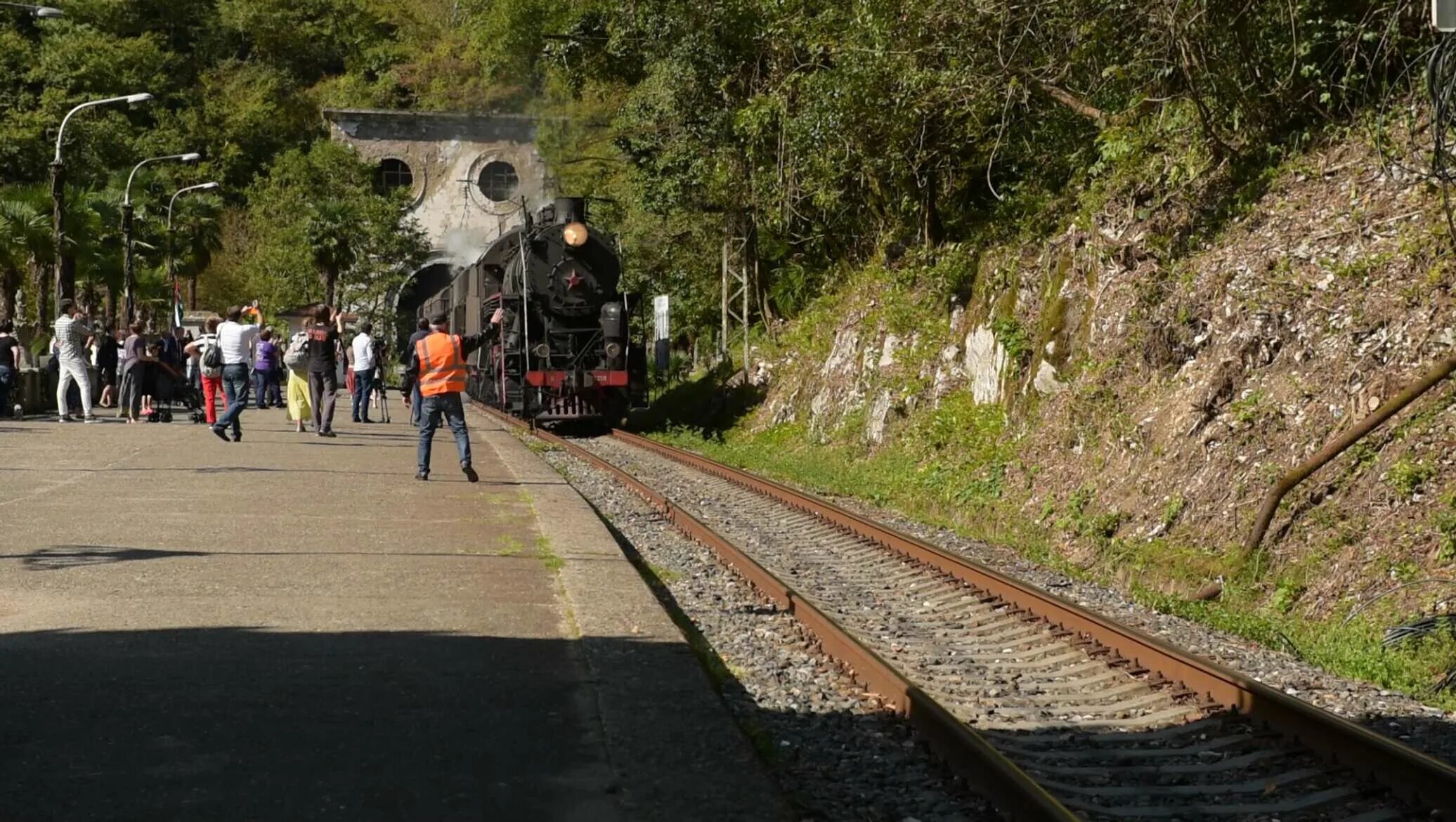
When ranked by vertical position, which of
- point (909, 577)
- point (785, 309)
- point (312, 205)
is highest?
point (312, 205)

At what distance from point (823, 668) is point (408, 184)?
217 feet

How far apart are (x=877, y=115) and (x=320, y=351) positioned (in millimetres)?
7734

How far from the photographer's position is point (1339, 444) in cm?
1055

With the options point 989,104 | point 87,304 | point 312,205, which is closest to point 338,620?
point 989,104

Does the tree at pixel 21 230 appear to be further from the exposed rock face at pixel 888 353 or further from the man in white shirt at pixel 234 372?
the exposed rock face at pixel 888 353

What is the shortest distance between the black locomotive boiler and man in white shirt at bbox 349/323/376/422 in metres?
2.71

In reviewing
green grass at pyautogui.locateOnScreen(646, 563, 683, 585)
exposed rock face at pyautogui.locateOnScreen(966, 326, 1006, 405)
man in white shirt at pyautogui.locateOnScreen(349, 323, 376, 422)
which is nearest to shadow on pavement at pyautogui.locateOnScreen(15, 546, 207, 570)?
green grass at pyautogui.locateOnScreen(646, 563, 683, 585)

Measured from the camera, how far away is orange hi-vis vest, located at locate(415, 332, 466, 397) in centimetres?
1538

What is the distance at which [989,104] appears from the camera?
61.8 feet

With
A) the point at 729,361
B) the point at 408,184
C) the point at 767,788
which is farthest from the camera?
the point at 408,184

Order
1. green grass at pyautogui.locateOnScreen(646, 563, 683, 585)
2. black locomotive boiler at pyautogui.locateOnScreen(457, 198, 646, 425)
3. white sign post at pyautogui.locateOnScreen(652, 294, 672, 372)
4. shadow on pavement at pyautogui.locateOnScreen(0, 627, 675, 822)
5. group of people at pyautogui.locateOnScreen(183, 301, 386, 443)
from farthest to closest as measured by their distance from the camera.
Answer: white sign post at pyautogui.locateOnScreen(652, 294, 672, 372)
black locomotive boiler at pyautogui.locateOnScreen(457, 198, 646, 425)
group of people at pyautogui.locateOnScreen(183, 301, 386, 443)
green grass at pyautogui.locateOnScreen(646, 563, 683, 585)
shadow on pavement at pyautogui.locateOnScreen(0, 627, 675, 822)

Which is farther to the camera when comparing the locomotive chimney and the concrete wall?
the concrete wall

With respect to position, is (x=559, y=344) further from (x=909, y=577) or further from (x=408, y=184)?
(x=408, y=184)

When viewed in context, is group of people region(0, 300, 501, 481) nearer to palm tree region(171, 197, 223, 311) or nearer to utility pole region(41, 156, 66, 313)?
utility pole region(41, 156, 66, 313)
